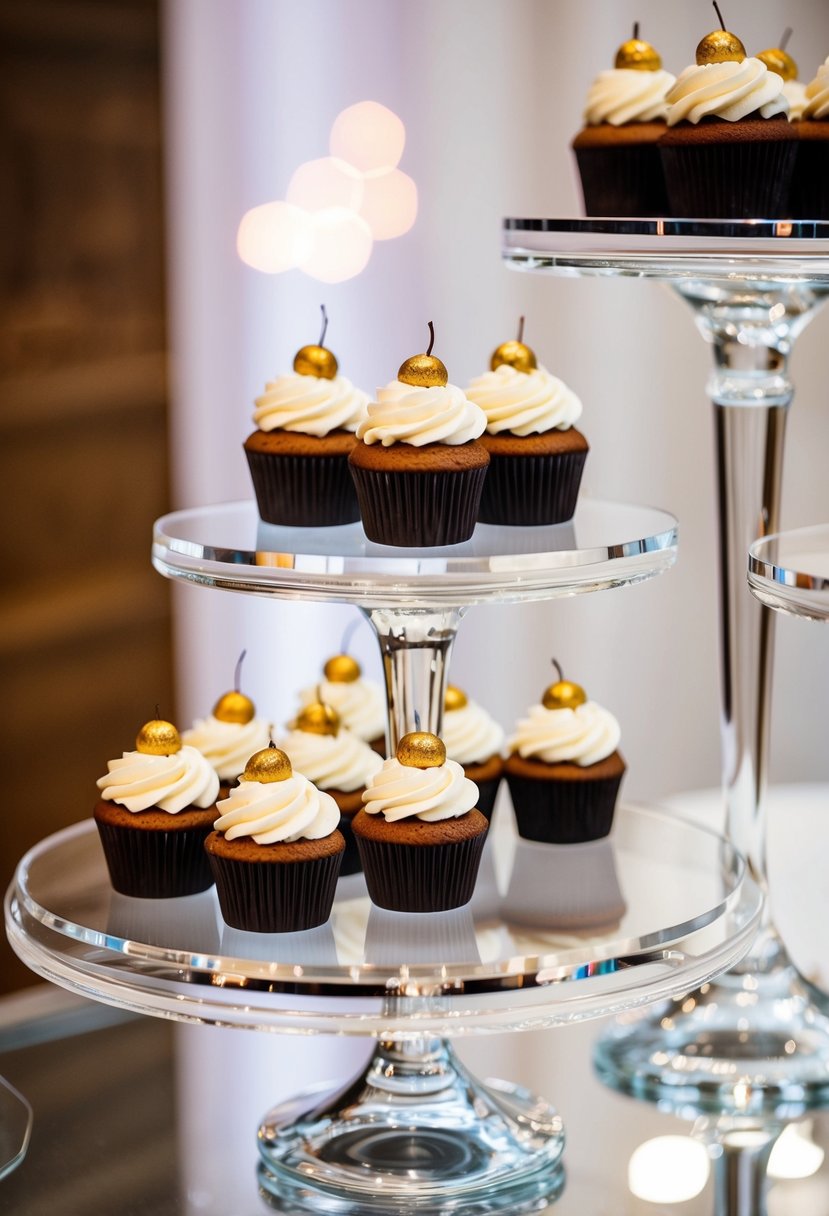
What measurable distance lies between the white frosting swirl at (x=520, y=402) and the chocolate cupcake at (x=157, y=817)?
432 millimetres

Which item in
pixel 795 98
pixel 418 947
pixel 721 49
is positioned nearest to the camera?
pixel 418 947

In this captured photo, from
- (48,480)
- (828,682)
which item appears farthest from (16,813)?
(828,682)

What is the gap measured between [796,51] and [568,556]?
92.0 inches

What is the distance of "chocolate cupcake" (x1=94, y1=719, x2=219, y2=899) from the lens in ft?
5.11

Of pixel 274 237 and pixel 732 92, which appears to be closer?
pixel 732 92

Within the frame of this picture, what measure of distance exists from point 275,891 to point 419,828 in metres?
0.14

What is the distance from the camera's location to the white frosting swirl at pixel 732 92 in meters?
1.52

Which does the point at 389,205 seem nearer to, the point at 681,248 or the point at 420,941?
the point at 681,248

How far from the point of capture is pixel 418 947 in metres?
1.43

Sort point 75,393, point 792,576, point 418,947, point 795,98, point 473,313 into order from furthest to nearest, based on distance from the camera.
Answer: point 473,313
point 75,393
point 795,98
point 418,947
point 792,576

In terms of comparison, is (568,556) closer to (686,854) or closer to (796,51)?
(686,854)

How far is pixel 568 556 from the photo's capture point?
141cm

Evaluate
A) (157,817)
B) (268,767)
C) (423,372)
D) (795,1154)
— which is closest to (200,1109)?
(157,817)

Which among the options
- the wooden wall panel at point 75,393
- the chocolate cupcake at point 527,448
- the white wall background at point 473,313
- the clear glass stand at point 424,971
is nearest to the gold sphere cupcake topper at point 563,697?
the clear glass stand at point 424,971
